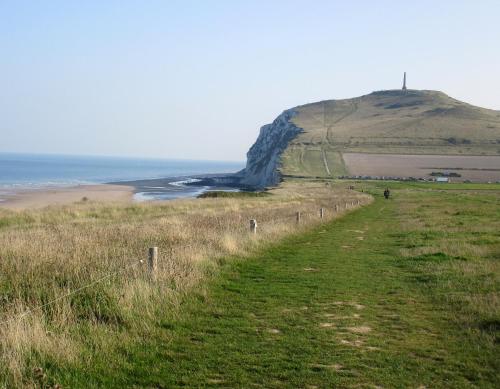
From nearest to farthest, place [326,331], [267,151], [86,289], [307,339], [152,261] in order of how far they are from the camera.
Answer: [307,339] < [326,331] < [86,289] < [152,261] < [267,151]

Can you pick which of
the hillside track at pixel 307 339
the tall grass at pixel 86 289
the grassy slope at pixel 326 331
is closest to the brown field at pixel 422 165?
the grassy slope at pixel 326 331

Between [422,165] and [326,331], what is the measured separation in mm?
115797

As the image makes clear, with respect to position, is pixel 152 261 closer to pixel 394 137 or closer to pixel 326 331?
pixel 326 331

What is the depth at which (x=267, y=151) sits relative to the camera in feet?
555

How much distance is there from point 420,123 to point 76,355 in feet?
573

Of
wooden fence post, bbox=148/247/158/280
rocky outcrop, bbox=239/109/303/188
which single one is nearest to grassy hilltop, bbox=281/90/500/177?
rocky outcrop, bbox=239/109/303/188

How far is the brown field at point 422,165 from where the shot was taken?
10717 centimetres

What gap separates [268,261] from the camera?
49.9 ft

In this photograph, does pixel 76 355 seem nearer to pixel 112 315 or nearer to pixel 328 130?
pixel 112 315

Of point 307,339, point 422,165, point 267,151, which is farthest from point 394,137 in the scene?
point 307,339

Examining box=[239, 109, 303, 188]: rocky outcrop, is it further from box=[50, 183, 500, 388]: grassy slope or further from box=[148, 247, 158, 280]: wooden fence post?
box=[148, 247, 158, 280]: wooden fence post

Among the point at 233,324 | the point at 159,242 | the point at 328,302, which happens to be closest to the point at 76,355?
the point at 233,324

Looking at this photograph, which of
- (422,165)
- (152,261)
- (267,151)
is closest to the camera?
(152,261)

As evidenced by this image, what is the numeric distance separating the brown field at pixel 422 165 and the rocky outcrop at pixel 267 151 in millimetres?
20053
